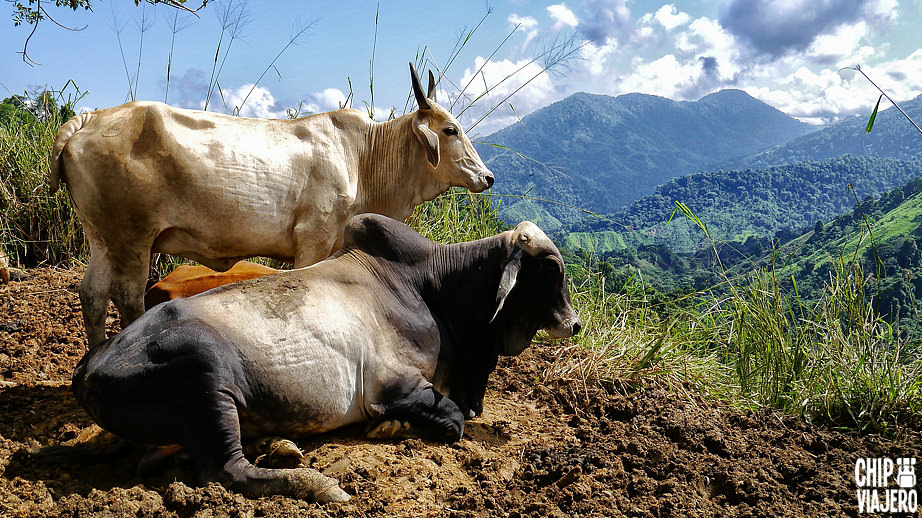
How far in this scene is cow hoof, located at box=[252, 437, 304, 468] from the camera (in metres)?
2.97

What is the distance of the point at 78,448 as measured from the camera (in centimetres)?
308

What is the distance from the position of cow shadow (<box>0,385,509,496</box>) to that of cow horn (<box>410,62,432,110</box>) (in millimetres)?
2245

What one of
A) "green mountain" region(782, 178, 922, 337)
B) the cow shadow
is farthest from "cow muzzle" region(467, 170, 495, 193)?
"green mountain" region(782, 178, 922, 337)

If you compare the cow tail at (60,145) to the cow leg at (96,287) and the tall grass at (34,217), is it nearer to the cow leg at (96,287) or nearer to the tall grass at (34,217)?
the cow leg at (96,287)

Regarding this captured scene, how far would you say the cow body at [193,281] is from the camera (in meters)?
4.55

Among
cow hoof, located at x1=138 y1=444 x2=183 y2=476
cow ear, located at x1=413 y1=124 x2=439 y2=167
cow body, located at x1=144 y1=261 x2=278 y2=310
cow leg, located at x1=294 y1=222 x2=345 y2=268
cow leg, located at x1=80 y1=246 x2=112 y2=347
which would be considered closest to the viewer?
cow hoof, located at x1=138 y1=444 x2=183 y2=476

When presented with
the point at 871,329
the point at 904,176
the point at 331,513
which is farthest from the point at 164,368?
the point at 904,176

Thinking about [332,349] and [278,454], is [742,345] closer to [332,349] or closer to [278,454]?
[332,349]

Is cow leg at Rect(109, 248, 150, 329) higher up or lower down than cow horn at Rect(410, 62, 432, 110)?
lower down

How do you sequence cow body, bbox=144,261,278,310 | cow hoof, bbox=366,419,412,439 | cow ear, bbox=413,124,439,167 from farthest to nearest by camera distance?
1. cow ear, bbox=413,124,439,167
2. cow body, bbox=144,261,278,310
3. cow hoof, bbox=366,419,412,439

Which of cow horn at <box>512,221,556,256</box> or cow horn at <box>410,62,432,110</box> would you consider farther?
cow horn at <box>410,62,432,110</box>

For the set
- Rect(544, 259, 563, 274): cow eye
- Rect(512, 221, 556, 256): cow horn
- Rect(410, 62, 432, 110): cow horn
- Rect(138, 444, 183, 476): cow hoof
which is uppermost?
Rect(410, 62, 432, 110): cow horn

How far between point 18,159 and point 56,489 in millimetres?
5026

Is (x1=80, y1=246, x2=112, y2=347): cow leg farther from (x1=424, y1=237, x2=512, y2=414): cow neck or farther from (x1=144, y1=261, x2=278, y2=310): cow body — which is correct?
(x1=424, y1=237, x2=512, y2=414): cow neck
